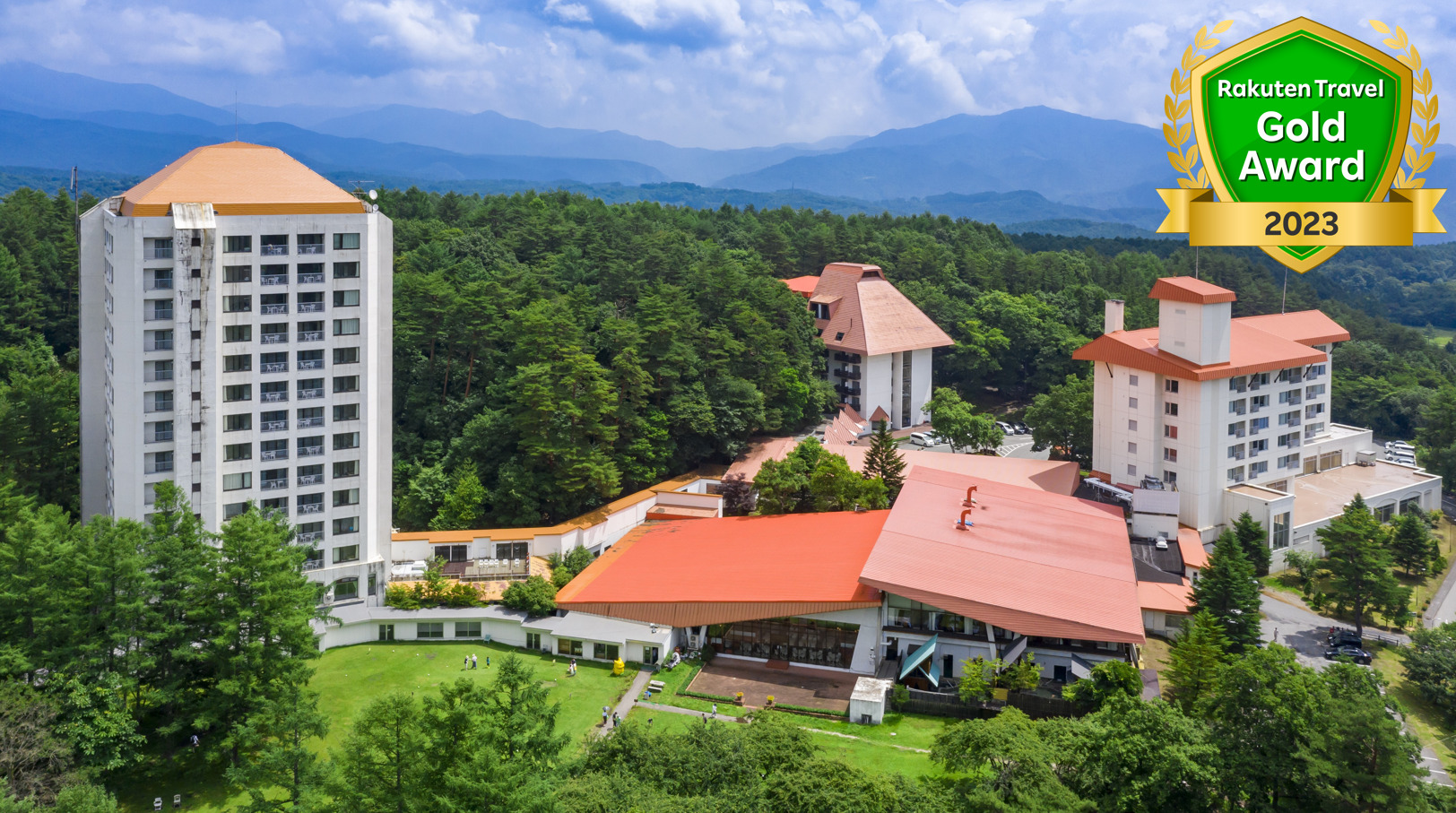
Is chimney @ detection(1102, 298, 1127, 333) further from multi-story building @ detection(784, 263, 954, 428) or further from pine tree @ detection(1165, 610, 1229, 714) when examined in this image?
pine tree @ detection(1165, 610, 1229, 714)

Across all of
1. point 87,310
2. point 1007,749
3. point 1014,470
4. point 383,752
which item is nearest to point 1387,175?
point 1007,749

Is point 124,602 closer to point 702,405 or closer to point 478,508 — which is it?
point 478,508

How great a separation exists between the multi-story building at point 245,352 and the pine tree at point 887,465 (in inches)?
853

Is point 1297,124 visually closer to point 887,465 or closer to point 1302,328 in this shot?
point 887,465

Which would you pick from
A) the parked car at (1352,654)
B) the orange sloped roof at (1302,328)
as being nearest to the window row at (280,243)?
the parked car at (1352,654)

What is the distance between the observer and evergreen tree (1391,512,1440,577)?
4772cm

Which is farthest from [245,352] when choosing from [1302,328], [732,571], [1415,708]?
[1302,328]

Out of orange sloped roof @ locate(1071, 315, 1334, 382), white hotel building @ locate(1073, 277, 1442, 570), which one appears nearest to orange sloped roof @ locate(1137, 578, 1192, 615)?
white hotel building @ locate(1073, 277, 1442, 570)

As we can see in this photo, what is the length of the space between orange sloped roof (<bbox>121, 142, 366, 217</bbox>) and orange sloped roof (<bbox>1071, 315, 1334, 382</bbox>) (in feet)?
115

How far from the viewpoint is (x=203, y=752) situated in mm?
29203

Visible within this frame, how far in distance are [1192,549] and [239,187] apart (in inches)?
1599

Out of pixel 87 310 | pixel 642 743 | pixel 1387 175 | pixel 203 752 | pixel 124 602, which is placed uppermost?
pixel 1387 175

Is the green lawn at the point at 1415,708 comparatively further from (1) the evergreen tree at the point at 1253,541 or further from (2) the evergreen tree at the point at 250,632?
(2) the evergreen tree at the point at 250,632

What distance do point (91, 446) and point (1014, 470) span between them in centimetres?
3938
